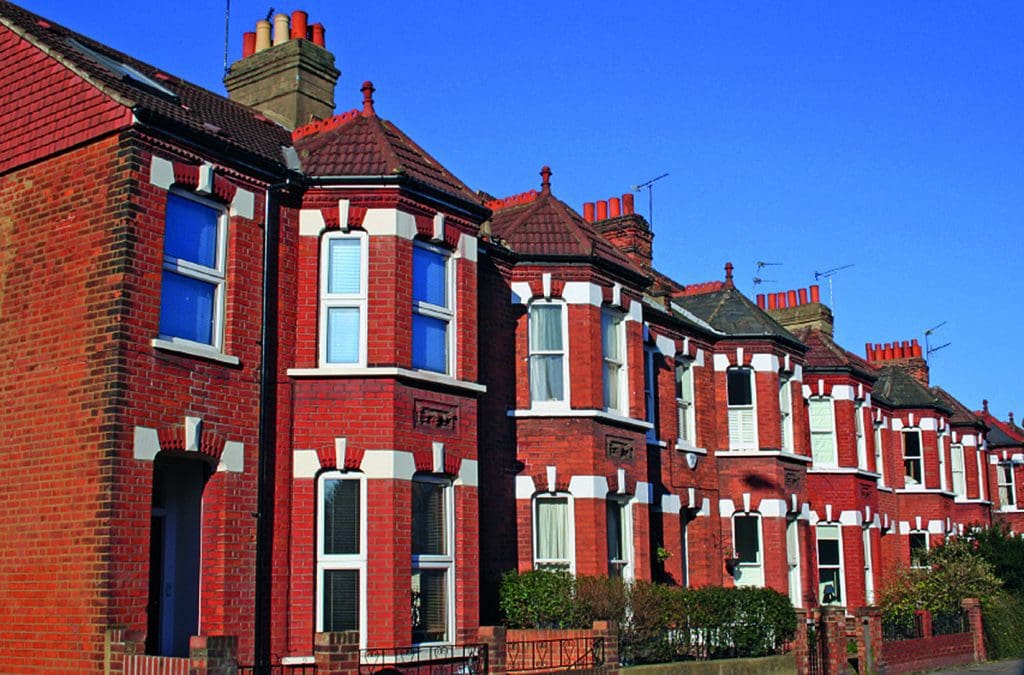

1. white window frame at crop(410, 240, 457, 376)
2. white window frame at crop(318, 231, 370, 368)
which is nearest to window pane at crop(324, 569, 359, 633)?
white window frame at crop(318, 231, 370, 368)

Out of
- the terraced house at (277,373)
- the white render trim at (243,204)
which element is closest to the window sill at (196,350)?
the terraced house at (277,373)

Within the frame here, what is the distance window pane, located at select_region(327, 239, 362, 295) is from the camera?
16.1 metres

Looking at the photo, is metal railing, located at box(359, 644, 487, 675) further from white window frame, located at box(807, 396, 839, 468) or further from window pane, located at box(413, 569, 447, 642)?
white window frame, located at box(807, 396, 839, 468)

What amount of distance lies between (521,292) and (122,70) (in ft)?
25.3

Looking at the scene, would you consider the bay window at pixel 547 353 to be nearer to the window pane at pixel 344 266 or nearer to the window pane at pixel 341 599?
the window pane at pixel 344 266

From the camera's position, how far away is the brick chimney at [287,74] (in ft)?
64.6

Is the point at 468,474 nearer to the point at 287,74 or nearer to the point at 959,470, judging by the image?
the point at 287,74

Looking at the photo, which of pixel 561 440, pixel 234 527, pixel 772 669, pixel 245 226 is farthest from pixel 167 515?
pixel 772 669

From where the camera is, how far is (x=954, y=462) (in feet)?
130

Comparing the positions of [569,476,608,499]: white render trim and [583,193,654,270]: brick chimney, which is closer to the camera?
[569,476,608,499]: white render trim

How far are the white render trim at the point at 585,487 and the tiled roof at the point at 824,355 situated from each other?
1213 centimetres

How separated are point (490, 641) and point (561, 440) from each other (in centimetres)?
592

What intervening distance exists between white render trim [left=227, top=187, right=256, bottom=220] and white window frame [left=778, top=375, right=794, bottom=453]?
52.0ft

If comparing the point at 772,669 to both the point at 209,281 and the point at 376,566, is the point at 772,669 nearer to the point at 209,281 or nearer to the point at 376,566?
the point at 376,566
